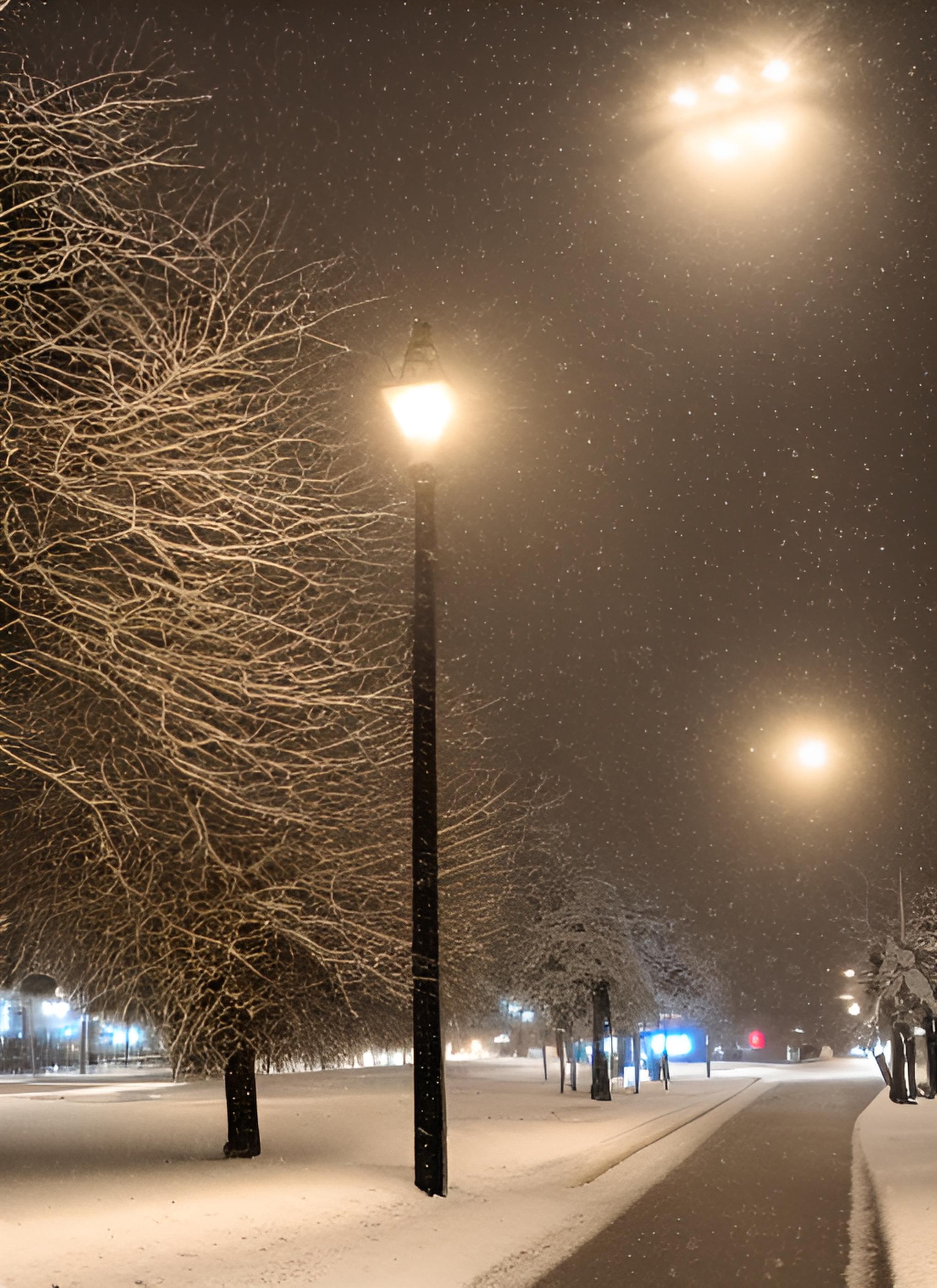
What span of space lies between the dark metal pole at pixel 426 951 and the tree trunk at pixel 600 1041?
2319 cm

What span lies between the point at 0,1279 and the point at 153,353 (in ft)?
21.8

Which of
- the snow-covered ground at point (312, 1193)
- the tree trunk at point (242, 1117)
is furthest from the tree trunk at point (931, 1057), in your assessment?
the tree trunk at point (242, 1117)

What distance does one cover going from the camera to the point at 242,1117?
19.3 metres

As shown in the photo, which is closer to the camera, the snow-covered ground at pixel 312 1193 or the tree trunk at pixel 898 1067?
the snow-covered ground at pixel 312 1193

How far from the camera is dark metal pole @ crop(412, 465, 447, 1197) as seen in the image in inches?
558

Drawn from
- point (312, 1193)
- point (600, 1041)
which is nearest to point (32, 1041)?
point (600, 1041)

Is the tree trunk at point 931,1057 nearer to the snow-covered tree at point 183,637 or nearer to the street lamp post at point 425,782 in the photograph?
the snow-covered tree at point 183,637

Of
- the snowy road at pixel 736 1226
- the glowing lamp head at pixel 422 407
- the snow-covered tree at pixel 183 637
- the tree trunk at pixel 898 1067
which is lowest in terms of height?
the tree trunk at pixel 898 1067

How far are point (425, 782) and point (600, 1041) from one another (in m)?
24.8

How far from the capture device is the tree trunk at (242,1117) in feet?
62.6

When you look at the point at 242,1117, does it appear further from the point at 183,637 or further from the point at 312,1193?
the point at 183,637

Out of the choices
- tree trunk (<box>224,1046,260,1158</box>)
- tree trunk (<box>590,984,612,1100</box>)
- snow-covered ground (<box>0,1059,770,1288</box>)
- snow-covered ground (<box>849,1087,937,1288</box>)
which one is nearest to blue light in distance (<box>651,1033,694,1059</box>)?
tree trunk (<box>590,984,612,1100</box>)

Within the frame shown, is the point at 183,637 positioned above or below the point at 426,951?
above

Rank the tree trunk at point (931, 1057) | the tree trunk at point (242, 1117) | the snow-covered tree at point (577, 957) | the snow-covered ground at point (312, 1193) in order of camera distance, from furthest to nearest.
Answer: the snow-covered tree at point (577, 957), the tree trunk at point (931, 1057), the tree trunk at point (242, 1117), the snow-covered ground at point (312, 1193)
